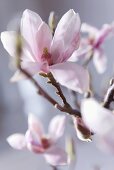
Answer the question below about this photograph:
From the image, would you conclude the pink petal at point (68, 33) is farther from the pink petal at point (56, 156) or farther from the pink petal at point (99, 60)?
the pink petal at point (99, 60)

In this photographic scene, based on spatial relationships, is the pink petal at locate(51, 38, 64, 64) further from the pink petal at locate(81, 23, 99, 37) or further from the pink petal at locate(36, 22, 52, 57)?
the pink petal at locate(81, 23, 99, 37)

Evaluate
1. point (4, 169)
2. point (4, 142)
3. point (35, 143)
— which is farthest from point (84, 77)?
point (4, 142)

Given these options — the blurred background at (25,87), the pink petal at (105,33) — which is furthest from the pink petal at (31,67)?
the blurred background at (25,87)

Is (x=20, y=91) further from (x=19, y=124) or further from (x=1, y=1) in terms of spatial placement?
(x=1, y=1)

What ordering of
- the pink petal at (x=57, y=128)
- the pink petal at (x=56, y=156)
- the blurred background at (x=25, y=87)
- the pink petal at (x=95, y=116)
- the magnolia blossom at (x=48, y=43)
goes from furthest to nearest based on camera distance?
the blurred background at (x=25, y=87)
the pink petal at (x=57, y=128)
the pink petal at (x=56, y=156)
the magnolia blossom at (x=48, y=43)
the pink petal at (x=95, y=116)

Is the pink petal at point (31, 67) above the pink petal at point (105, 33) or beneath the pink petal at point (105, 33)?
above

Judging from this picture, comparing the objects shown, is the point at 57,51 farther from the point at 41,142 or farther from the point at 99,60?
the point at 99,60
